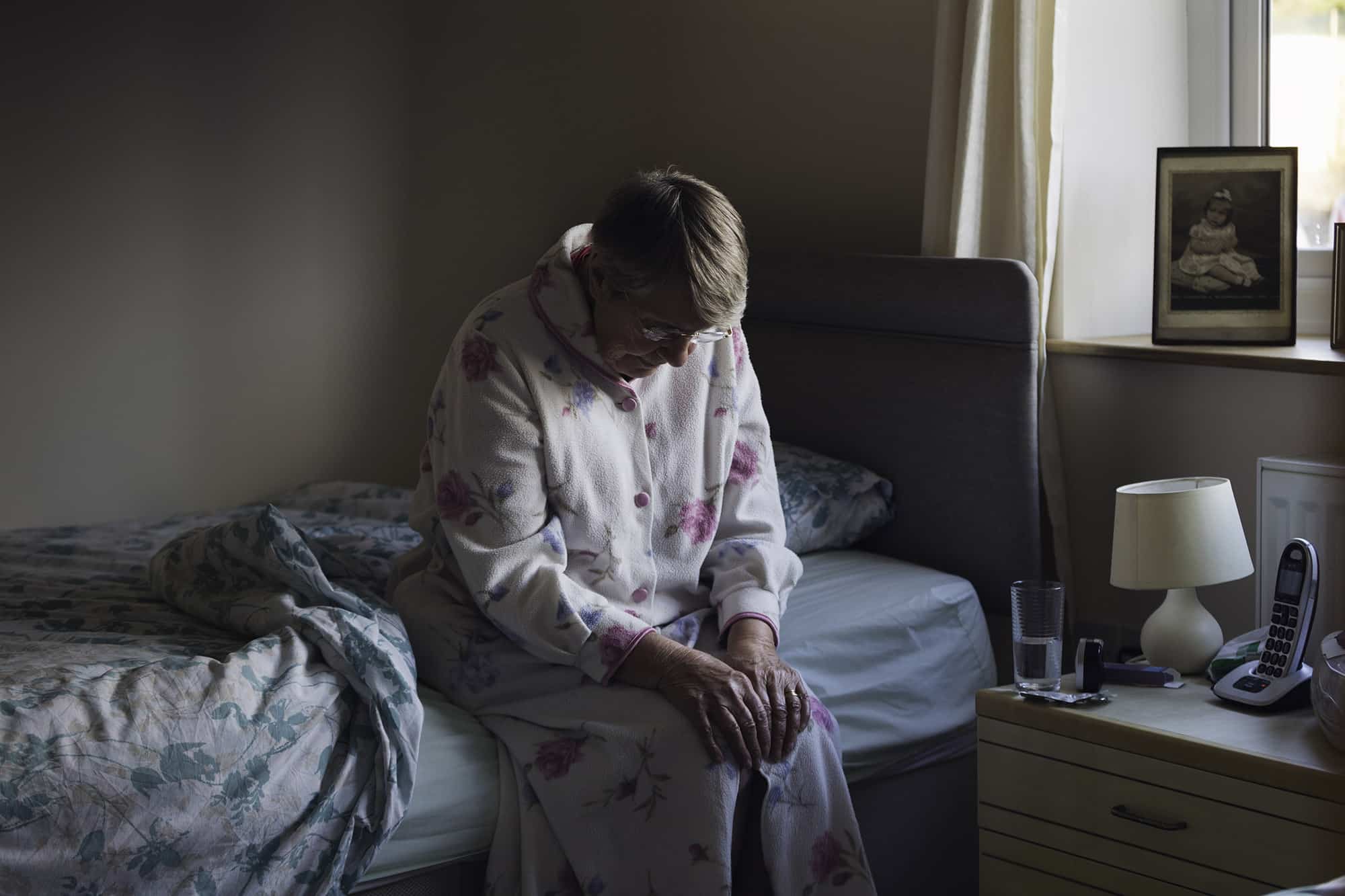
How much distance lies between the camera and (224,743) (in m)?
1.39

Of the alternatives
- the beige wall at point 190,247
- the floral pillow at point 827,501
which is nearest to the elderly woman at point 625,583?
the floral pillow at point 827,501

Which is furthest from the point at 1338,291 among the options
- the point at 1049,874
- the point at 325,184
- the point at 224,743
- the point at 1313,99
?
the point at 325,184

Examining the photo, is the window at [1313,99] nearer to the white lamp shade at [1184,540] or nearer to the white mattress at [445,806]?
the white lamp shade at [1184,540]

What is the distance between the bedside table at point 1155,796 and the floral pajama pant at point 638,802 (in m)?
0.26

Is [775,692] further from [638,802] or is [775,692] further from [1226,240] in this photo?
[1226,240]

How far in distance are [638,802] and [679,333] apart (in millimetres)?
546

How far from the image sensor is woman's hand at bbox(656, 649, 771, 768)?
4.94 ft

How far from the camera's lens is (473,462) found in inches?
63.8

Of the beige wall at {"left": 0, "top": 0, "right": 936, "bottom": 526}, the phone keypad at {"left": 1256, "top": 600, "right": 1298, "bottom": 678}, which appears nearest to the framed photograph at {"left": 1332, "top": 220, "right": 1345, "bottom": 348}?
the phone keypad at {"left": 1256, "top": 600, "right": 1298, "bottom": 678}

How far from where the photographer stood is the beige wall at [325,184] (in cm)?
278

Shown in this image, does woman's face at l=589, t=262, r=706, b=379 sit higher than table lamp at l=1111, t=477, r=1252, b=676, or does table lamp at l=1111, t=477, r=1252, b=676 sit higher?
woman's face at l=589, t=262, r=706, b=379

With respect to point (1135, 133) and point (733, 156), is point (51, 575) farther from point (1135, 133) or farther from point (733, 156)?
point (1135, 133)

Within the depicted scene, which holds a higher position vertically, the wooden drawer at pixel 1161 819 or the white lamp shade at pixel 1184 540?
the white lamp shade at pixel 1184 540

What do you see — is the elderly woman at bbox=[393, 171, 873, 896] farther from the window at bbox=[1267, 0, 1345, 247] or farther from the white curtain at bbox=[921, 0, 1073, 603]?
the window at bbox=[1267, 0, 1345, 247]
